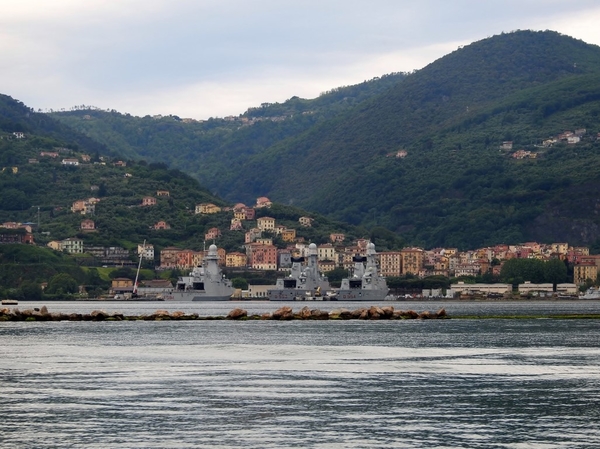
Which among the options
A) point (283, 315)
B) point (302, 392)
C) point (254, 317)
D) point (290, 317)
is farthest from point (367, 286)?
point (302, 392)

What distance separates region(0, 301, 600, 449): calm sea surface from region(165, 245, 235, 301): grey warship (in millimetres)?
122284

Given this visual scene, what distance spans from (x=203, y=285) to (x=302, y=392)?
506 ft

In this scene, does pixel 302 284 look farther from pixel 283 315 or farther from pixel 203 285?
pixel 283 315

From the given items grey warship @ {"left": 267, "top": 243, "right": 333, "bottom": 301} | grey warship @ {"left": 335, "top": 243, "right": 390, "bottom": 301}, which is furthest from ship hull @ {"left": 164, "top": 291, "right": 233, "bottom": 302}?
grey warship @ {"left": 335, "top": 243, "right": 390, "bottom": 301}

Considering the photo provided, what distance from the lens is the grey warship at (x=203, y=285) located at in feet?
646

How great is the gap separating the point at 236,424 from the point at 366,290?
150872 millimetres

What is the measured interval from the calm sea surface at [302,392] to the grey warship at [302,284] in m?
117

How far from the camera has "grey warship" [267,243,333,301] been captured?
192 m

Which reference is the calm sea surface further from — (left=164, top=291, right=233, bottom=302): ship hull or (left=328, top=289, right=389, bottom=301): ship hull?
(left=164, top=291, right=233, bottom=302): ship hull

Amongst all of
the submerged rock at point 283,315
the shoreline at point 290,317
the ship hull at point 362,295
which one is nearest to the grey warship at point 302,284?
the ship hull at point 362,295

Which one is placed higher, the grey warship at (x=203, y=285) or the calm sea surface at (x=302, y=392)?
the grey warship at (x=203, y=285)

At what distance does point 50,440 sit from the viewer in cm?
3403

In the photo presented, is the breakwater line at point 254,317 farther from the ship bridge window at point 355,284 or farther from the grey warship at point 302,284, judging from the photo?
the grey warship at point 302,284

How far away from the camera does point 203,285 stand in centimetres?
19712
